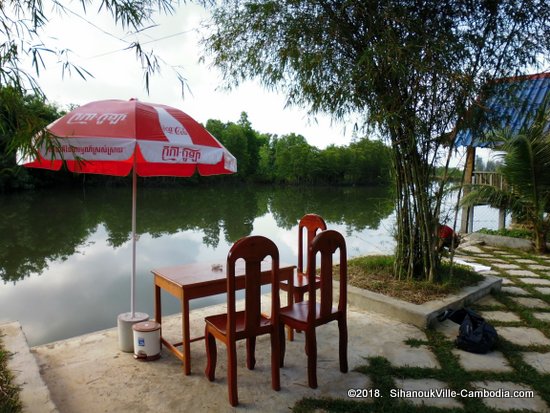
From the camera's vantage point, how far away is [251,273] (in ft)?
7.38

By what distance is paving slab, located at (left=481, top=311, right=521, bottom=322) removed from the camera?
11.9ft

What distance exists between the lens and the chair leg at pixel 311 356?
2.40 m

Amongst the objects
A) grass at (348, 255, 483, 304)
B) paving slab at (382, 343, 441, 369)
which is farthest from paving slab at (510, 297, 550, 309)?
paving slab at (382, 343, 441, 369)

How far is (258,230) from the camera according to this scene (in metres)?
11.7

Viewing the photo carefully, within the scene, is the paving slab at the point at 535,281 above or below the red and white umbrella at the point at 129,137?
below

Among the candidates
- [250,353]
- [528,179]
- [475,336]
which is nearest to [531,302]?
[475,336]

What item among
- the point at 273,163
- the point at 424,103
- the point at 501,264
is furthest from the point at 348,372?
the point at 273,163

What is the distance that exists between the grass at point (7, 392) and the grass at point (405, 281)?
3016 millimetres

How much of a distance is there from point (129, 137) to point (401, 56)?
216 cm

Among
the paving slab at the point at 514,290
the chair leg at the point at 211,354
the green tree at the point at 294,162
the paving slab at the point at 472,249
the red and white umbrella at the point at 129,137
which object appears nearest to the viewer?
the red and white umbrella at the point at 129,137

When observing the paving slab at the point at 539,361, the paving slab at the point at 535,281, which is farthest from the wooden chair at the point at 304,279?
the paving slab at the point at 535,281

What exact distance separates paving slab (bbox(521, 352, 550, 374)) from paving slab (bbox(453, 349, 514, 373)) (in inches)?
6.1

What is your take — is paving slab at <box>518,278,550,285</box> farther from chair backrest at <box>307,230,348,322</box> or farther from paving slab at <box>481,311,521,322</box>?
chair backrest at <box>307,230,348,322</box>

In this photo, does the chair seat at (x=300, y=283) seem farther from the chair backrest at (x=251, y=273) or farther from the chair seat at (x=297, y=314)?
the chair backrest at (x=251, y=273)
